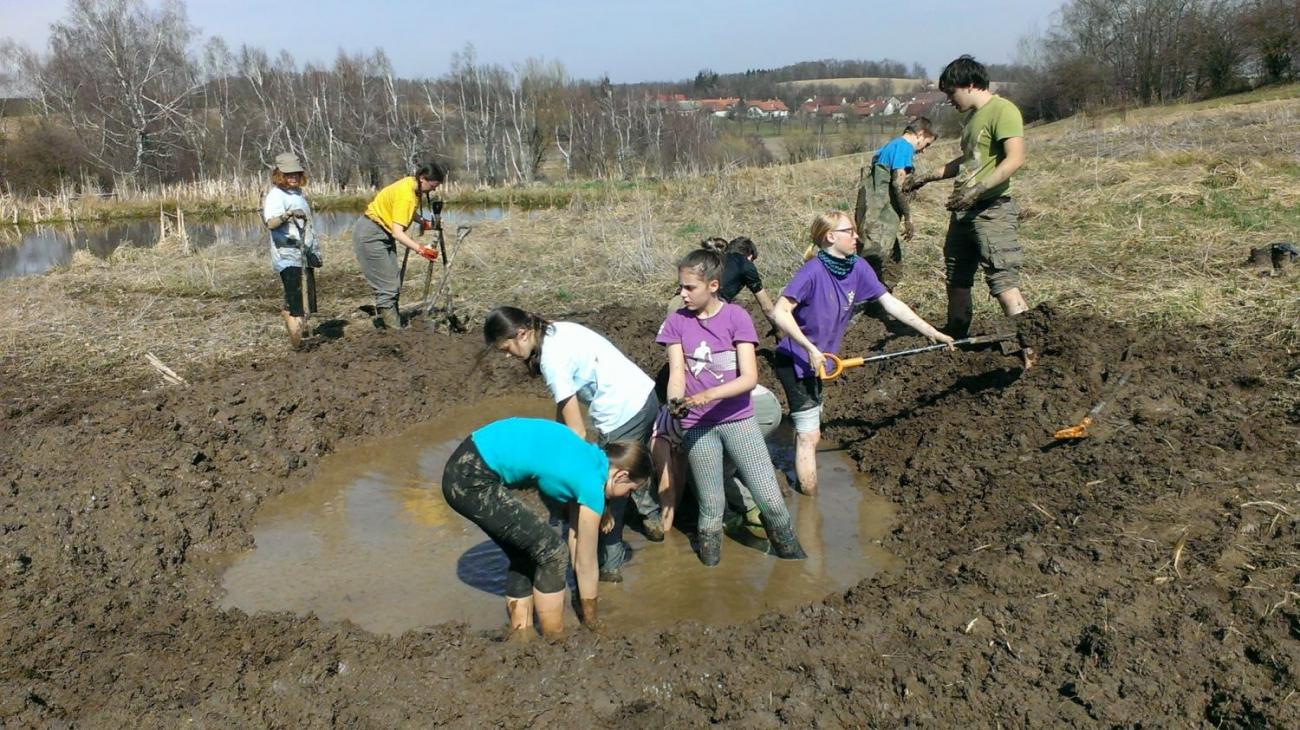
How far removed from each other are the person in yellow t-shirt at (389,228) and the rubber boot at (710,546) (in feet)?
14.4

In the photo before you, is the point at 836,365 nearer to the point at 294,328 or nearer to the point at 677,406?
the point at 677,406

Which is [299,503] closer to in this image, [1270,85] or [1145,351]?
[1145,351]

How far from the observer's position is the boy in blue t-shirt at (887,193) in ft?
26.9

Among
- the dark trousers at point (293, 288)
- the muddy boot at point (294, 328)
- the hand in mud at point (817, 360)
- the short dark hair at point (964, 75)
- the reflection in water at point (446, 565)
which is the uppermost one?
the short dark hair at point (964, 75)

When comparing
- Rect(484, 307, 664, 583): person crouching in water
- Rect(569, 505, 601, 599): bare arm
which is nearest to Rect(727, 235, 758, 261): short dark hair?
Rect(484, 307, 664, 583): person crouching in water

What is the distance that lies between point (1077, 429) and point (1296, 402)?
1.13 metres

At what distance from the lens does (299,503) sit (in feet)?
19.6

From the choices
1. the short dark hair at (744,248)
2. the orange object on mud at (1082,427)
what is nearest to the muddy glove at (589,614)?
the short dark hair at (744,248)

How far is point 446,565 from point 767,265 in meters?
6.53

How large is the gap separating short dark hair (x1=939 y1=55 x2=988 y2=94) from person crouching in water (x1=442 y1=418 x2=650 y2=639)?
12.2 ft

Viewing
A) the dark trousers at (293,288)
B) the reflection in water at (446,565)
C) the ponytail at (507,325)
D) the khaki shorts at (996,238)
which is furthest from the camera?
the dark trousers at (293,288)

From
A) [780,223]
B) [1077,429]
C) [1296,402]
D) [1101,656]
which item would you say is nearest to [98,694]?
[1101,656]

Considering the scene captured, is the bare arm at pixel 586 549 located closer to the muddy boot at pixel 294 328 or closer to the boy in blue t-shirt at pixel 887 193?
the boy in blue t-shirt at pixel 887 193

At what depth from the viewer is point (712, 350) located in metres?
4.50
